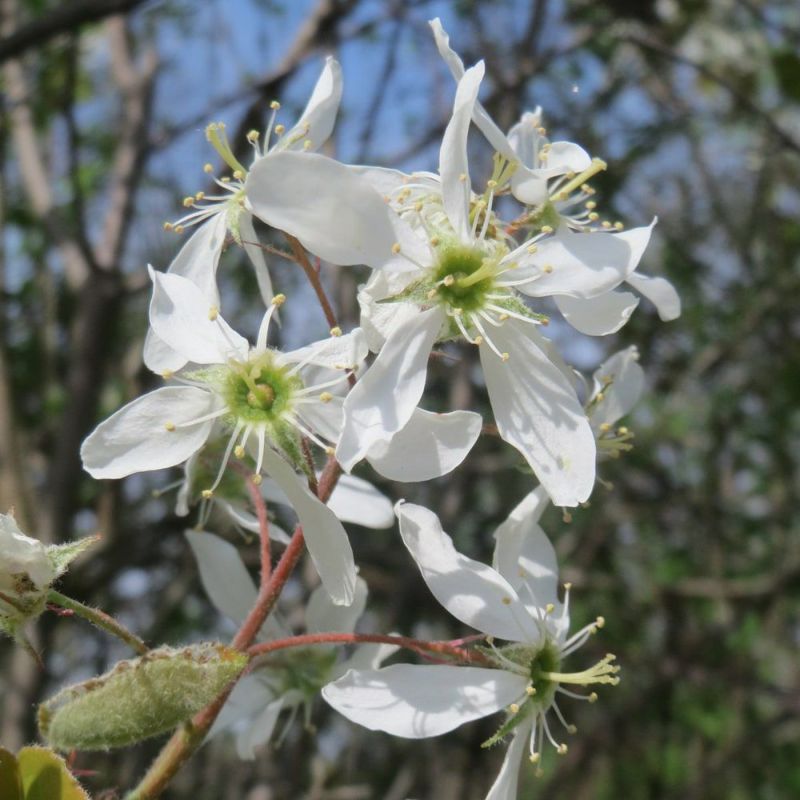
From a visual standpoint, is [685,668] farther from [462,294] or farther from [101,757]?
[462,294]

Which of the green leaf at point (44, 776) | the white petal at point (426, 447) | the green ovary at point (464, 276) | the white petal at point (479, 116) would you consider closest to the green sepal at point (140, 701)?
the green leaf at point (44, 776)

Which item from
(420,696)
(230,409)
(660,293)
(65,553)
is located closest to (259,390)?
(230,409)

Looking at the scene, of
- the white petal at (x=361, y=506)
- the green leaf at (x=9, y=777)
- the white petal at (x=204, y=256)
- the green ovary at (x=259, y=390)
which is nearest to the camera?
the green leaf at (x=9, y=777)

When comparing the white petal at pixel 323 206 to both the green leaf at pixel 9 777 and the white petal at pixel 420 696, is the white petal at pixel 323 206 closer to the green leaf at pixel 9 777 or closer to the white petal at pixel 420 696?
the white petal at pixel 420 696

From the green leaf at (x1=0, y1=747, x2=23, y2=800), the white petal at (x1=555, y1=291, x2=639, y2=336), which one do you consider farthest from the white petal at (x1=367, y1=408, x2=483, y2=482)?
the green leaf at (x1=0, y1=747, x2=23, y2=800)

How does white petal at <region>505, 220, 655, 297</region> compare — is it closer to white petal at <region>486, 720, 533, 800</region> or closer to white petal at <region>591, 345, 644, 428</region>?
white petal at <region>591, 345, 644, 428</region>

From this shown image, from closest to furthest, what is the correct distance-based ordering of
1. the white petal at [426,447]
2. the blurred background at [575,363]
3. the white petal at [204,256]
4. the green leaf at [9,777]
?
the green leaf at [9,777]
the white petal at [426,447]
the white petal at [204,256]
the blurred background at [575,363]

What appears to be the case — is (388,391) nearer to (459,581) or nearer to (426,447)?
(426,447)
